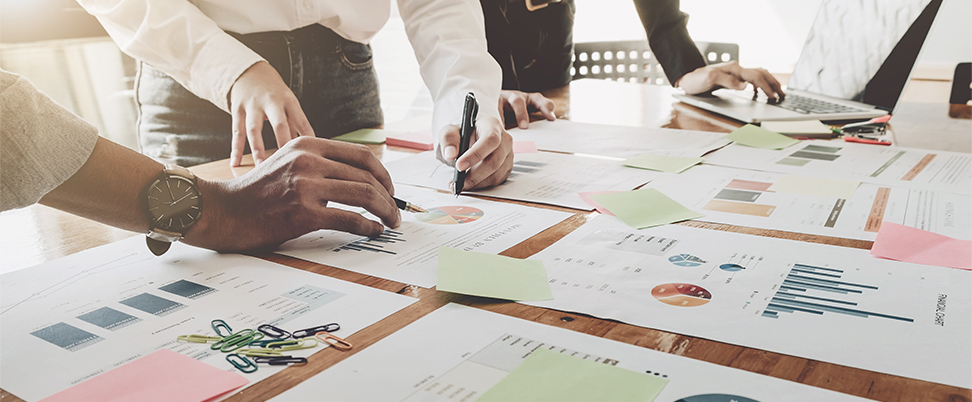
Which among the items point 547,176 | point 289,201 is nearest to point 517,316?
point 289,201

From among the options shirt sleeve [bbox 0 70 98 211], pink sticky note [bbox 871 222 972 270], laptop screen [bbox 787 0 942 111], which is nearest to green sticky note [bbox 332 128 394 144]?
shirt sleeve [bbox 0 70 98 211]

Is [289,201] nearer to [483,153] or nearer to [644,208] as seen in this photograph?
[483,153]

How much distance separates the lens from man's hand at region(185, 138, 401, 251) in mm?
748

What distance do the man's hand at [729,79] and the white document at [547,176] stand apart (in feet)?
2.37

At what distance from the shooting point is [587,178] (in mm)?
1081

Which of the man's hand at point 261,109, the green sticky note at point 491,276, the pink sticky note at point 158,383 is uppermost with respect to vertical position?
the man's hand at point 261,109

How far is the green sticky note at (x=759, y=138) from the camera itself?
4.28 feet

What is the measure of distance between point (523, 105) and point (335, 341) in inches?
43.8

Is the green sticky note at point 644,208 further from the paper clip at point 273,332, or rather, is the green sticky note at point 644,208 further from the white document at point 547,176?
the paper clip at point 273,332

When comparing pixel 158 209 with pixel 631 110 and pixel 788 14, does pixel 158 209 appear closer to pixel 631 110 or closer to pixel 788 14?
pixel 631 110

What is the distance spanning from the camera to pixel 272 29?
1.31 meters

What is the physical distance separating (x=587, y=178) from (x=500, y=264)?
43 centimetres

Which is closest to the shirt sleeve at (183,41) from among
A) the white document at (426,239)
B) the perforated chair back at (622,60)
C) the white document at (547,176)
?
the white document at (547,176)

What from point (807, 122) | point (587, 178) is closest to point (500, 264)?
point (587, 178)
